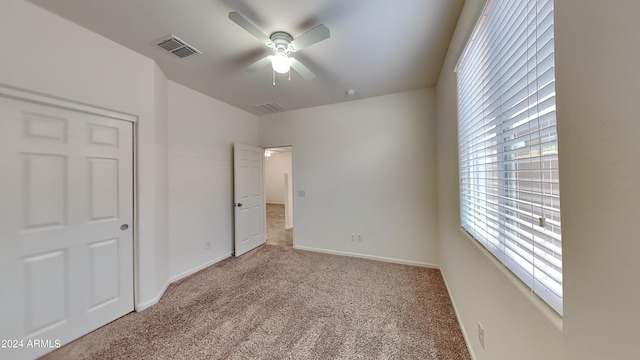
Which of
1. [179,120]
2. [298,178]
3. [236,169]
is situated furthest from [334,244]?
[179,120]

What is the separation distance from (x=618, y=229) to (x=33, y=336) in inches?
129

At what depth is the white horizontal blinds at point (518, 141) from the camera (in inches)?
29.5

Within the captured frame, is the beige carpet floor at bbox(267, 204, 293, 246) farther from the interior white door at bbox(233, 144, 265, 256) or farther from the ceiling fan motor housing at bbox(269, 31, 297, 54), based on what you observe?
the ceiling fan motor housing at bbox(269, 31, 297, 54)

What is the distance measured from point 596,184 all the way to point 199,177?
3643mm

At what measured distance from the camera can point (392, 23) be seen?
1796mm

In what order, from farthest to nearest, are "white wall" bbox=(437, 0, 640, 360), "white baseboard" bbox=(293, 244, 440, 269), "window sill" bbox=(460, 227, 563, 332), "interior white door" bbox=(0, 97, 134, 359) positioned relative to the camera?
"white baseboard" bbox=(293, 244, 440, 269) → "interior white door" bbox=(0, 97, 134, 359) → "window sill" bbox=(460, 227, 563, 332) → "white wall" bbox=(437, 0, 640, 360)

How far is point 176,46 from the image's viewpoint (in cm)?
206

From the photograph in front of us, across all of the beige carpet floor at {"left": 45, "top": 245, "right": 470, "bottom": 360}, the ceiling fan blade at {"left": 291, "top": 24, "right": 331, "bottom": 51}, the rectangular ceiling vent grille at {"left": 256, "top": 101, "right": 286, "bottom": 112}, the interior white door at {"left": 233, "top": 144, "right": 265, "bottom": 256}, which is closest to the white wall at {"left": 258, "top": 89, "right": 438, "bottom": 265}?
the rectangular ceiling vent grille at {"left": 256, "top": 101, "right": 286, "bottom": 112}

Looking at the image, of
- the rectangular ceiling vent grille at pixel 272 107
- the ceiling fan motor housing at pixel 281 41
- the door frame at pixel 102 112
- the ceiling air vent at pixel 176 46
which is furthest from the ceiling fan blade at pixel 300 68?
the door frame at pixel 102 112

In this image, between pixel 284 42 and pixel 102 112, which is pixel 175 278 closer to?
pixel 102 112

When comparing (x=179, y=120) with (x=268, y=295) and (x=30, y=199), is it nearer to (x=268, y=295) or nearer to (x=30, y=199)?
(x=30, y=199)

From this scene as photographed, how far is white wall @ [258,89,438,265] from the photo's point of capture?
319cm

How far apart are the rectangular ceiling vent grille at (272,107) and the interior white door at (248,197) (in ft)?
2.48

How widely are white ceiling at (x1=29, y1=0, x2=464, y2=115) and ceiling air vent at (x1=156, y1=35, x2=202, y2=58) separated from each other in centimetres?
6
